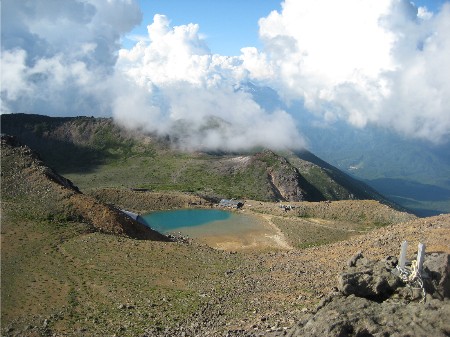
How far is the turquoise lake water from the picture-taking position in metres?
79.0

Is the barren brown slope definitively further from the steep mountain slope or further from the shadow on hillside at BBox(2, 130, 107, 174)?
the shadow on hillside at BBox(2, 130, 107, 174)

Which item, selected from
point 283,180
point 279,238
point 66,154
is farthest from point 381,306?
point 66,154

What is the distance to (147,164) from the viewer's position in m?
161

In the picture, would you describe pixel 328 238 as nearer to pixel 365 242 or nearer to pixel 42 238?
pixel 365 242

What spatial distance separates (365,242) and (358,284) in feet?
72.0

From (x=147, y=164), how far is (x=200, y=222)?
3148 inches

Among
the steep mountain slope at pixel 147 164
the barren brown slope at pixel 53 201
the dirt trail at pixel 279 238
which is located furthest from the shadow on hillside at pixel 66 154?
the barren brown slope at pixel 53 201

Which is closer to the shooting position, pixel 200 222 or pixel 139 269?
pixel 139 269

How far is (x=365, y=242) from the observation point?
131 feet

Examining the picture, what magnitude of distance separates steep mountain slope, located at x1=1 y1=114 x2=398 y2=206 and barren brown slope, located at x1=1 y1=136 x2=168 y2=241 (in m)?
59.3

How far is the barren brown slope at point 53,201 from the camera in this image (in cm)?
5075

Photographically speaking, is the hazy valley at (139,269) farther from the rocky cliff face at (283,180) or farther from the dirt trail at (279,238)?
the rocky cliff face at (283,180)

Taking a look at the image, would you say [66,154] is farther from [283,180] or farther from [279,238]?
[279,238]

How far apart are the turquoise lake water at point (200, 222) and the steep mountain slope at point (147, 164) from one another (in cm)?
2459
